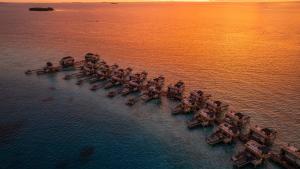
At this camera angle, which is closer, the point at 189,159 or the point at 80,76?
the point at 189,159

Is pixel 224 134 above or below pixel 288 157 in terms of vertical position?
above

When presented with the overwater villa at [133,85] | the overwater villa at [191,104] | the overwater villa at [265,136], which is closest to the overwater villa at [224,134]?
the overwater villa at [265,136]

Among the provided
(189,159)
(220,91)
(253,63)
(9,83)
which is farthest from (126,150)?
(253,63)

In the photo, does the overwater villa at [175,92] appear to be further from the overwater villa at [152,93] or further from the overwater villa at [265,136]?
the overwater villa at [265,136]

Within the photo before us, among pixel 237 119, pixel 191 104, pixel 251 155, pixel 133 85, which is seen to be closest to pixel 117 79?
pixel 133 85

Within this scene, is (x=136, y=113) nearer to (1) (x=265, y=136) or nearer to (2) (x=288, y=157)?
(1) (x=265, y=136)

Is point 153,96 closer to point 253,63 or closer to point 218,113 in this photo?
point 218,113
